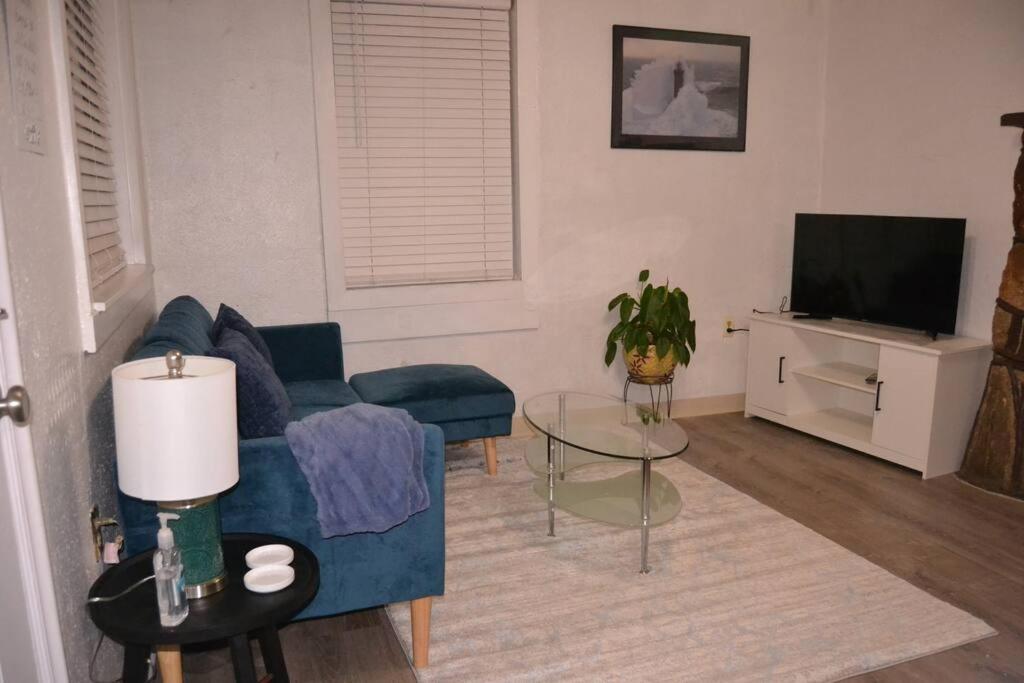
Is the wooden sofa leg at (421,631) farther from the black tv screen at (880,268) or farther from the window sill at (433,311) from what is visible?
the black tv screen at (880,268)

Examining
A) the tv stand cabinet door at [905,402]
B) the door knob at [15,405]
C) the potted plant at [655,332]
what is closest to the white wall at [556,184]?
the potted plant at [655,332]

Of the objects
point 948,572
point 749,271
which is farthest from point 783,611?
point 749,271

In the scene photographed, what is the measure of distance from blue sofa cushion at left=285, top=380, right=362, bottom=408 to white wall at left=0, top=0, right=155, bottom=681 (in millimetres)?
1348

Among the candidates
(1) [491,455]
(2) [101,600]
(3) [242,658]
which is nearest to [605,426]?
(1) [491,455]

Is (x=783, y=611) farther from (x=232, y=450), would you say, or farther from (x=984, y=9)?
(x=984, y=9)

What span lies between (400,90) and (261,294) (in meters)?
1.28

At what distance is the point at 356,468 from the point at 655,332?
2537 millimetres

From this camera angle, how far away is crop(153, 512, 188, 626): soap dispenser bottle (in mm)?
1516

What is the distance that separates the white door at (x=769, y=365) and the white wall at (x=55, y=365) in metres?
3.62

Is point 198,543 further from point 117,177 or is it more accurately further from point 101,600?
point 117,177

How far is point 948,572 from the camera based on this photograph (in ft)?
9.11

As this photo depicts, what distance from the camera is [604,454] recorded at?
273 cm

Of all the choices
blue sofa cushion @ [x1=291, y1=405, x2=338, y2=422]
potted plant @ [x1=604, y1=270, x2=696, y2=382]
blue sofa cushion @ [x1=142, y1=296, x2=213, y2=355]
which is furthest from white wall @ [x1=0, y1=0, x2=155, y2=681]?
potted plant @ [x1=604, y1=270, x2=696, y2=382]

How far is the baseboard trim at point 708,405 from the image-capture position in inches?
188
